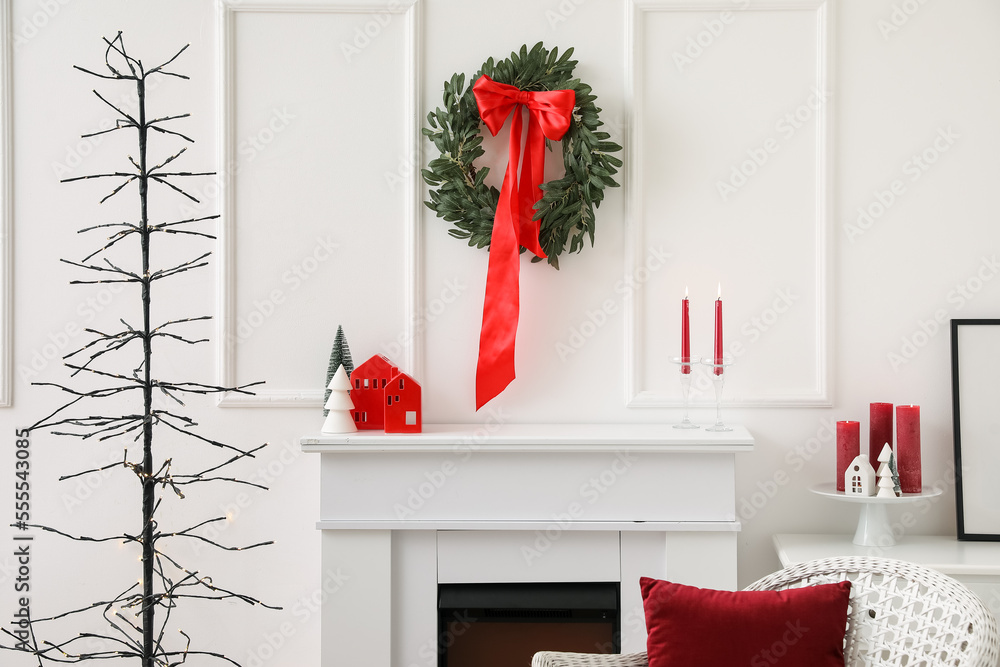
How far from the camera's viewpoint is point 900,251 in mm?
2127

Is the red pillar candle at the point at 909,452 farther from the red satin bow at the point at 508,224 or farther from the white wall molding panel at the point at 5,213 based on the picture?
the white wall molding panel at the point at 5,213

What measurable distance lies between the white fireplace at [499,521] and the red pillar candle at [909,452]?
1.72 feet

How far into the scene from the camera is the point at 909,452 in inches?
77.6

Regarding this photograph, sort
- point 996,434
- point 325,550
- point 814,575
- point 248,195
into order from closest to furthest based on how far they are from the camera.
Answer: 1. point 814,575
2. point 325,550
3. point 996,434
4. point 248,195

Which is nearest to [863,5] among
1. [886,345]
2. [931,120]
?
[931,120]

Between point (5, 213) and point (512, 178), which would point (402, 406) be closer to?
point (512, 178)

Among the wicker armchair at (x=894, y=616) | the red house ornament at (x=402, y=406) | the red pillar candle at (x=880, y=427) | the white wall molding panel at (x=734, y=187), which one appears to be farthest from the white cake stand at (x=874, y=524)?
the red house ornament at (x=402, y=406)

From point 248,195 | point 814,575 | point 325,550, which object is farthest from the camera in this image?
point 248,195

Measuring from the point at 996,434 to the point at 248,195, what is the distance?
2.34 m

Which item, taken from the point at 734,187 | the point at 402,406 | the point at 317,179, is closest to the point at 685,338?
the point at 734,187

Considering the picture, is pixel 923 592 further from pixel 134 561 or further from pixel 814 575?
pixel 134 561

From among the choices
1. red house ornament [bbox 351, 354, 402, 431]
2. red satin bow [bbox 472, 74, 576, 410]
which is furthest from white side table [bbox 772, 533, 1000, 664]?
red house ornament [bbox 351, 354, 402, 431]

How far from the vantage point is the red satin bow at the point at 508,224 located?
2049 millimetres

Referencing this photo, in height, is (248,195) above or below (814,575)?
above
